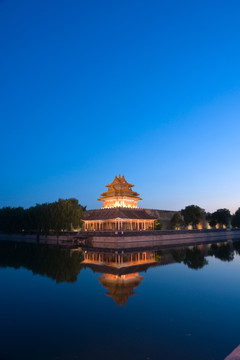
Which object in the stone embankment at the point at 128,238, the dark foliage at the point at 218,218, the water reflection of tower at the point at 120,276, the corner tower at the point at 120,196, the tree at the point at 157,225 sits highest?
the corner tower at the point at 120,196

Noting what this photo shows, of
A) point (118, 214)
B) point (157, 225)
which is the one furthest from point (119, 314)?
point (157, 225)

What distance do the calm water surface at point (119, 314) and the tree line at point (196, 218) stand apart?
40638 mm

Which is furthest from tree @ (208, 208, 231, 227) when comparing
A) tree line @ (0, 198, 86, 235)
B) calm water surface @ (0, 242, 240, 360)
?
calm water surface @ (0, 242, 240, 360)

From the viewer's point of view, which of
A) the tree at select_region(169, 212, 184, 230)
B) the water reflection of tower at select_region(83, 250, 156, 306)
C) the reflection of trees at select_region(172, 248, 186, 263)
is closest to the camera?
the water reflection of tower at select_region(83, 250, 156, 306)

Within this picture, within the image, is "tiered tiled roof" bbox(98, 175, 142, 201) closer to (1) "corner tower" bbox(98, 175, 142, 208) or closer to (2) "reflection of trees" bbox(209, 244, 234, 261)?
(1) "corner tower" bbox(98, 175, 142, 208)

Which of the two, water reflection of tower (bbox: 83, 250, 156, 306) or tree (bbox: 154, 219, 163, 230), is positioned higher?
tree (bbox: 154, 219, 163, 230)

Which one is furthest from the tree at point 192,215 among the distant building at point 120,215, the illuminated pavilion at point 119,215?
the illuminated pavilion at point 119,215

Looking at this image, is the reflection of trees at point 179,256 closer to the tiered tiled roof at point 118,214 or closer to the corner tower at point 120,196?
the tiered tiled roof at point 118,214

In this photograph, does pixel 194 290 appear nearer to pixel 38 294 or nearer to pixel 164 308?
pixel 164 308

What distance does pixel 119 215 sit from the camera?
43406 mm

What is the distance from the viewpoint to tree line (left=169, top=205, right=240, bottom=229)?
60562 millimetres

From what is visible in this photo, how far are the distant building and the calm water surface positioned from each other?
82.7 feet

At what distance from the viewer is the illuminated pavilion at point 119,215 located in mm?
45281

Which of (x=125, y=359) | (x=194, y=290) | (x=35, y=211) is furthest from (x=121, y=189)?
(x=125, y=359)
